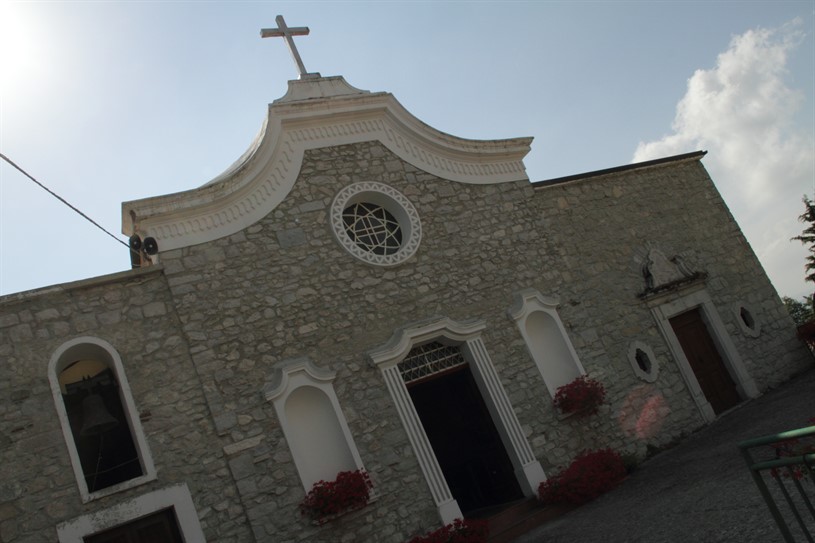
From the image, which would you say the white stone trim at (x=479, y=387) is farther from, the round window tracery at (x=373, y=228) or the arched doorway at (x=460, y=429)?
the round window tracery at (x=373, y=228)

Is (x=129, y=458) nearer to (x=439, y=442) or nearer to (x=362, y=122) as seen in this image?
(x=439, y=442)

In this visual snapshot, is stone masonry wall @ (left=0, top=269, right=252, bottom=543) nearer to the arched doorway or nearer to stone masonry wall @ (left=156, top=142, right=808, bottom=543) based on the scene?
stone masonry wall @ (left=156, top=142, right=808, bottom=543)

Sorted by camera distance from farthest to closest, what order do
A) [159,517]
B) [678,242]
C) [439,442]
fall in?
[678,242]
[439,442]
[159,517]

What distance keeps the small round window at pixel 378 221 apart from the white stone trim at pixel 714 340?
5.30 m

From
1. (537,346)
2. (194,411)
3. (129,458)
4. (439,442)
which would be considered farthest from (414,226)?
(129,458)

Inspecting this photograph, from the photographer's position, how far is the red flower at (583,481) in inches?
357

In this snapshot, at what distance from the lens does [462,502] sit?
35.6 feet

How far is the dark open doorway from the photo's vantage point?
10.2 m

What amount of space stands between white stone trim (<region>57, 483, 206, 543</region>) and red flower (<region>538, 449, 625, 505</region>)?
15.6ft

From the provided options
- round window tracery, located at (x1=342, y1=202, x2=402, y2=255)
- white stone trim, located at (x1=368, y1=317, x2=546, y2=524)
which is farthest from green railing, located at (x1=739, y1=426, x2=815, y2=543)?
round window tracery, located at (x1=342, y1=202, x2=402, y2=255)

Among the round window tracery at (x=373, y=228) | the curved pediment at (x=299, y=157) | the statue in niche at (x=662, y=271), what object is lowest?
the statue in niche at (x=662, y=271)

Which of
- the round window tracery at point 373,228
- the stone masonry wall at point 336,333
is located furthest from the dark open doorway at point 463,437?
the round window tracery at point 373,228

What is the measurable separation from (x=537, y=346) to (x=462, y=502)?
292cm

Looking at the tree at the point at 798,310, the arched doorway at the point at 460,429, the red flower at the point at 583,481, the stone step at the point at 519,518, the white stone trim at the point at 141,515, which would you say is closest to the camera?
the white stone trim at the point at 141,515
